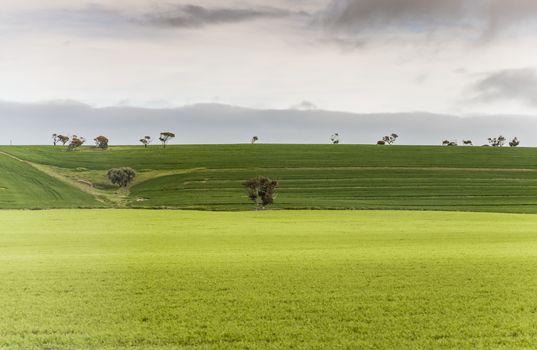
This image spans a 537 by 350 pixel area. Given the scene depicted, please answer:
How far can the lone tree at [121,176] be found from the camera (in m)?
117

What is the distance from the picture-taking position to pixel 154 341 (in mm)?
13742

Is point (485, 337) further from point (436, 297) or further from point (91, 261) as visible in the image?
point (91, 261)

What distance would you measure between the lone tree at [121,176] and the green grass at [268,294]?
251 ft

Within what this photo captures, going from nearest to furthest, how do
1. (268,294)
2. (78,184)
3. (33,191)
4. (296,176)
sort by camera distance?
(268,294) < (33,191) < (78,184) < (296,176)

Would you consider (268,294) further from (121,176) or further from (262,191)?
(121,176)

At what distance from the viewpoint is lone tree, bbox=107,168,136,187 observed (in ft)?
383

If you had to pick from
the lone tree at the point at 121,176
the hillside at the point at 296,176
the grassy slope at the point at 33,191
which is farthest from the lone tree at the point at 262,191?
the lone tree at the point at 121,176

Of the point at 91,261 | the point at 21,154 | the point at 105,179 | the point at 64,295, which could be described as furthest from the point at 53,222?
the point at 21,154

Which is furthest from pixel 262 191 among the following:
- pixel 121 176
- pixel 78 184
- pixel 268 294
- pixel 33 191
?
pixel 268 294

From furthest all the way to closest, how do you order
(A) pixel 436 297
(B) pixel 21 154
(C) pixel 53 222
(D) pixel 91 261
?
1. (B) pixel 21 154
2. (C) pixel 53 222
3. (D) pixel 91 261
4. (A) pixel 436 297

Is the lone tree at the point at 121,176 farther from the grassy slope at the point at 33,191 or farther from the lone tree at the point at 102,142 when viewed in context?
the lone tree at the point at 102,142

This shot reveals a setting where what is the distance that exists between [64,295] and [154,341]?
6.64 m

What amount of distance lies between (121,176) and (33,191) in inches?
768

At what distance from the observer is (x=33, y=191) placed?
101062 mm
